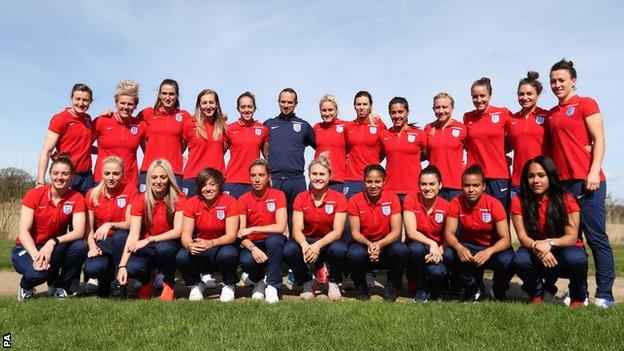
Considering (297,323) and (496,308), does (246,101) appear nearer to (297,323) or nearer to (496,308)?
(297,323)

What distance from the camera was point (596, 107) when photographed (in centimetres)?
578

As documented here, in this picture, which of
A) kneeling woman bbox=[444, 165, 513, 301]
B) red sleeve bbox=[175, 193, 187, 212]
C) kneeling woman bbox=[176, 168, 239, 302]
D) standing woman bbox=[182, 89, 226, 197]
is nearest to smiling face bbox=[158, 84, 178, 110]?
standing woman bbox=[182, 89, 226, 197]

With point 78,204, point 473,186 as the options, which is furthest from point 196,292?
point 473,186

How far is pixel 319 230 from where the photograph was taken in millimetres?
6602

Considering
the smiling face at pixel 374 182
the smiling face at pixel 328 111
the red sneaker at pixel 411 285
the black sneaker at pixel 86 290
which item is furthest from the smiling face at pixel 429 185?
the black sneaker at pixel 86 290

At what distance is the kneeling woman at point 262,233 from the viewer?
6168 mm

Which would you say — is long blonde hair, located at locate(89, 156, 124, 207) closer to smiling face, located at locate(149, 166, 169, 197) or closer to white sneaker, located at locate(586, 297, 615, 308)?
smiling face, located at locate(149, 166, 169, 197)

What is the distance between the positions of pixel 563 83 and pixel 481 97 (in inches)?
46.5

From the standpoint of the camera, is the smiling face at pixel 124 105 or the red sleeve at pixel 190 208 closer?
the red sleeve at pixel 190 208

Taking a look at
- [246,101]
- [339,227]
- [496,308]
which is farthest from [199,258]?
[496,308]

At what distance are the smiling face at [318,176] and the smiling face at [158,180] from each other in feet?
6.06

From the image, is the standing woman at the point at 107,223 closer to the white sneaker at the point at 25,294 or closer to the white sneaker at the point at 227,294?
the white sneaker at the point at 25,294

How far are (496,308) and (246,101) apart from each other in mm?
4620

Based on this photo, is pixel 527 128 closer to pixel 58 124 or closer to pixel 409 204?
pixel 409 204
